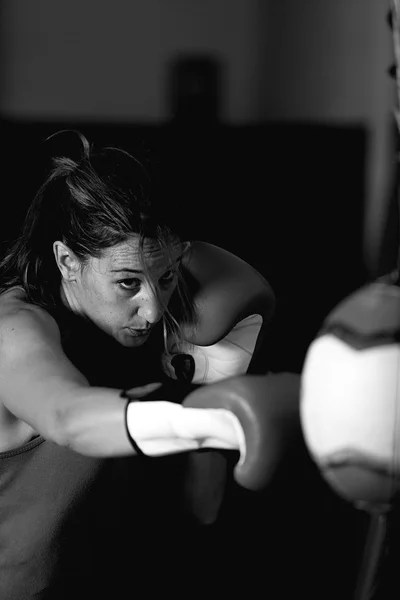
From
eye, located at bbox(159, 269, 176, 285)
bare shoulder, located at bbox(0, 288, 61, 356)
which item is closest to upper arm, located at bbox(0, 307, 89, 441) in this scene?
bare shoulder, located at bbox(0, 288, 61, 356)

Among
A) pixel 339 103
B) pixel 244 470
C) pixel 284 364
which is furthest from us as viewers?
pixel 339 103

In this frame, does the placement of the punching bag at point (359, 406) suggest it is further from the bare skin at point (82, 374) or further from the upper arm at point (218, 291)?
the upper arm at point (218, 291)

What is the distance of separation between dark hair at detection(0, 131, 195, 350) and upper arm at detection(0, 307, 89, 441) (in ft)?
0.16

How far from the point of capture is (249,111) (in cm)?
144

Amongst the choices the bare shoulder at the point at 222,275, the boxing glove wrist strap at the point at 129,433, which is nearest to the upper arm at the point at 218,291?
the bare shoulder at the point at 222,275

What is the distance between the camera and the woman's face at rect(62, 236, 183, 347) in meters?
0.70

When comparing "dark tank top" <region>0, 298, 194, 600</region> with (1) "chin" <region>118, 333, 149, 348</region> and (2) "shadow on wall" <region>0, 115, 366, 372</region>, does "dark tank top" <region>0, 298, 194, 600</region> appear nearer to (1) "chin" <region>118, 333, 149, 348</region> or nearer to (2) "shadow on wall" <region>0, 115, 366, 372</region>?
(1) "chin" <region>118, 333, 149, 348</region>

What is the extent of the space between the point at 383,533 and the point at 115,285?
1.16ft

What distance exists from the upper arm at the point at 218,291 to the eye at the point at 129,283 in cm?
9

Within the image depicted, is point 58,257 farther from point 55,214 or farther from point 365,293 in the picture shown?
point 365,293

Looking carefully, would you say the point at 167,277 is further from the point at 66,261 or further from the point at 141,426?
the point at 141,426

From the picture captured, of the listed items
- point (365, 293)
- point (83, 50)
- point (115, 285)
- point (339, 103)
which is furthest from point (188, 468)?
point (83, 50)

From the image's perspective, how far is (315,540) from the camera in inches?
36.7

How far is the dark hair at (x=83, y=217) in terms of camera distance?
695mm
